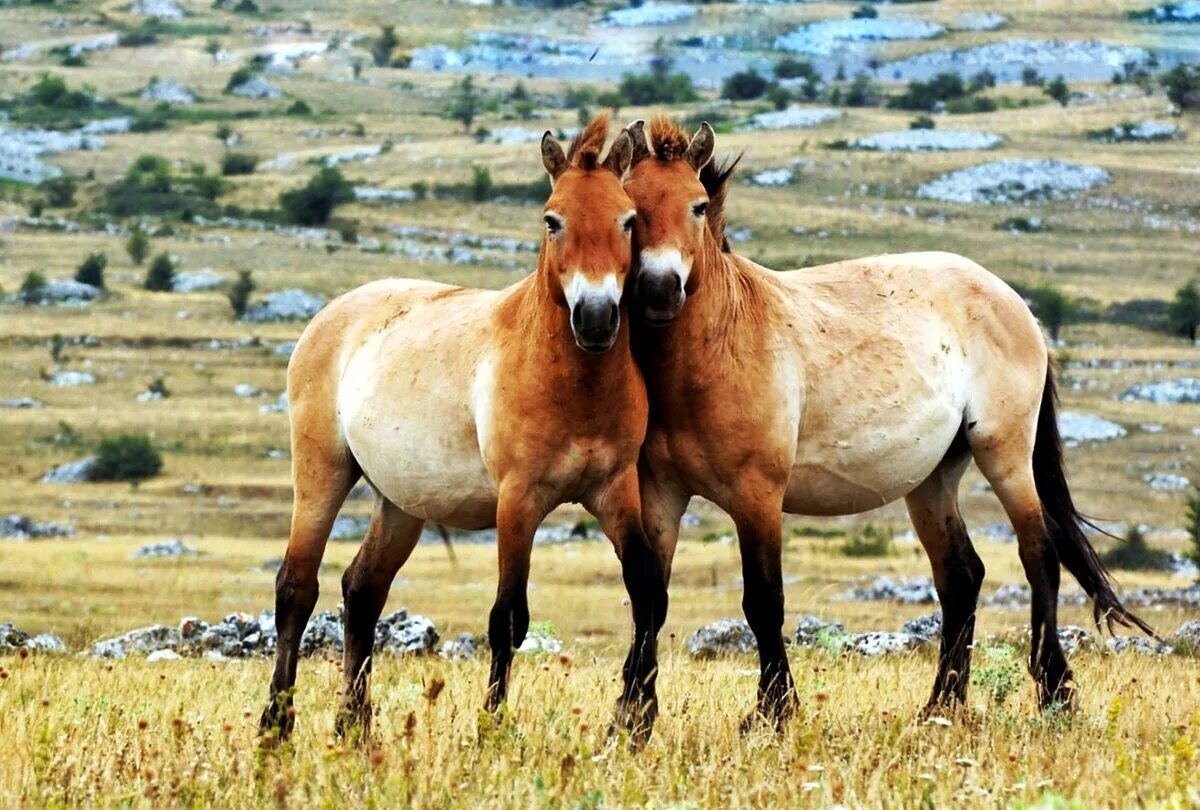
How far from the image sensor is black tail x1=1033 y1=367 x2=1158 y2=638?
40.0ft

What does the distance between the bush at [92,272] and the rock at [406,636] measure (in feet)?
208

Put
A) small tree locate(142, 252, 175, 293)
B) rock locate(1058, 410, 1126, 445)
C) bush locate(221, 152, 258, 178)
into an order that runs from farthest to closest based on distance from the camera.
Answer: bush locate(221, 152, 258, 178) < small tree locate(142, 252, 175, 293) < rock locate(1058, 410, 1126, 445)

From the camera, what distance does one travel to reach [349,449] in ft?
36.2

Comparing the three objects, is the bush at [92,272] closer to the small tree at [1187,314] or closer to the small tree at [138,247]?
the small tree at [138,247]

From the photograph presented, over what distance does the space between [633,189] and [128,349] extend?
2317 inches

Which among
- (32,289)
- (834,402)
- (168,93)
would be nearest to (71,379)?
(32,289)

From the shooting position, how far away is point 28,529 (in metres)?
42.7

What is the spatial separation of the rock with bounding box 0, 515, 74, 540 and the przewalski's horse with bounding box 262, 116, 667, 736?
32.7 m

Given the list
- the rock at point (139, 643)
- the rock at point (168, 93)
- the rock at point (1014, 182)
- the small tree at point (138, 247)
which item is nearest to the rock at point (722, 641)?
the rock at point (139, 643)

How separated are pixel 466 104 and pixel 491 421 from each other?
473 feet

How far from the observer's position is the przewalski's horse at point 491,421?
367 inches

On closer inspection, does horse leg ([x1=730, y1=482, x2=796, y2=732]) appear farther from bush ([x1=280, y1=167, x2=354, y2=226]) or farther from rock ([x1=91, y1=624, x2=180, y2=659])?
bush ([x1=280, y1=167, x2=354, y2=226])

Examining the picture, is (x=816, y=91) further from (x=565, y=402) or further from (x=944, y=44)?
(x=565, y=402)

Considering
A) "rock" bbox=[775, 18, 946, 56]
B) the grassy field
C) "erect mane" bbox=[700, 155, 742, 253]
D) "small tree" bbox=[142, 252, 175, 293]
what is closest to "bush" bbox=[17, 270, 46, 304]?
the grassy field
